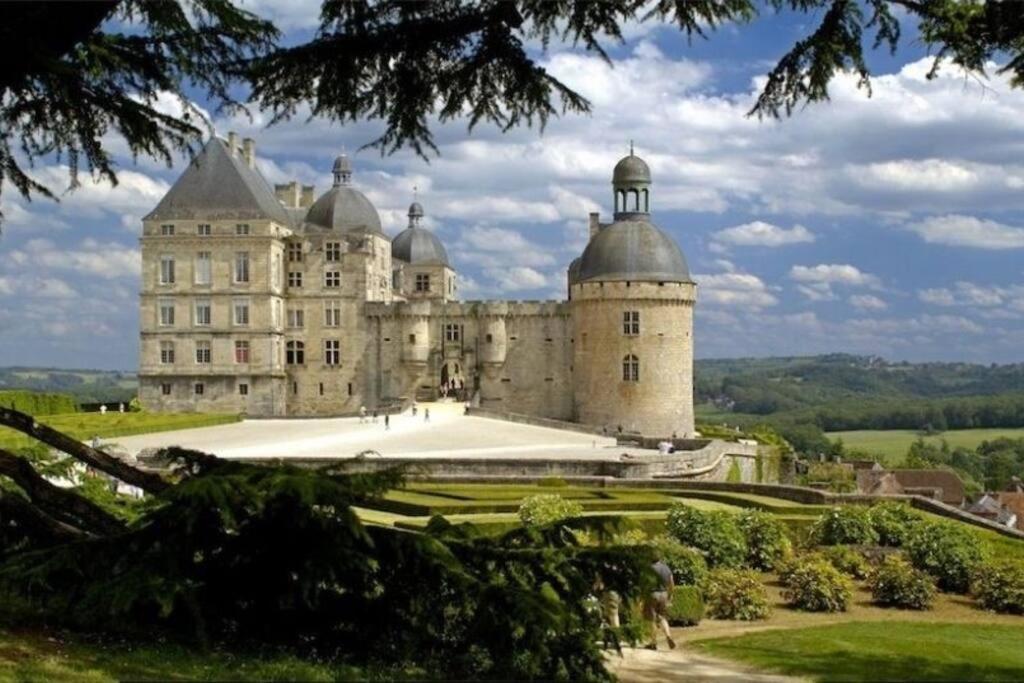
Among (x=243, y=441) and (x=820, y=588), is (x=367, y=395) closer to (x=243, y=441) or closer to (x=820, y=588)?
(x=243, y=441)

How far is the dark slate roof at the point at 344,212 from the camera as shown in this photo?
5783cm

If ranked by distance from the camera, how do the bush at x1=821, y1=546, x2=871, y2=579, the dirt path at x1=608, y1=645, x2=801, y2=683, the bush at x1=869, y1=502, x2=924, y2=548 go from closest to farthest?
the dirt path at x1=608, y1=645, x2=801, y2=683, the bush at x1=821, y1=546, x2=871, y2=579, the bush at x1=869, y1=502, x2=924, y2=548

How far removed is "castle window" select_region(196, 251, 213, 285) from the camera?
181ft

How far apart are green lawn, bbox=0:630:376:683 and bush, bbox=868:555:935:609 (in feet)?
39.0

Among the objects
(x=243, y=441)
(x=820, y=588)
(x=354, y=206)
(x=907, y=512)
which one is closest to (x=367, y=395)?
(x=354, y=206)

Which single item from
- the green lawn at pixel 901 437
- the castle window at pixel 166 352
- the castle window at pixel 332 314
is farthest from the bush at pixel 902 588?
the green lawn at pixel 901 437

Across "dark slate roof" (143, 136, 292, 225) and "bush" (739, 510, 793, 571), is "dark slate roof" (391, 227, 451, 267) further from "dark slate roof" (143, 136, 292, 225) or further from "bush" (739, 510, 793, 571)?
"bush" (739, 510, 793, 571)

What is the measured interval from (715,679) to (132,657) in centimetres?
567

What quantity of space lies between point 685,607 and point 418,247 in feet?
182

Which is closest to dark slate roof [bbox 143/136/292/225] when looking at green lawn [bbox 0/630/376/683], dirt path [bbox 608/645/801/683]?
dirt path [bbox 608/645/801/683]

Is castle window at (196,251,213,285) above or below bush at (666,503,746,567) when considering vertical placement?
above

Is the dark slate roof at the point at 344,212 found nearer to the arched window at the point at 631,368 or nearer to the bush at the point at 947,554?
the arched window at the point at 631,368

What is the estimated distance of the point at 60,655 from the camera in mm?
7207

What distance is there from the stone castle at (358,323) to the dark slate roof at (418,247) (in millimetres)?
8711
